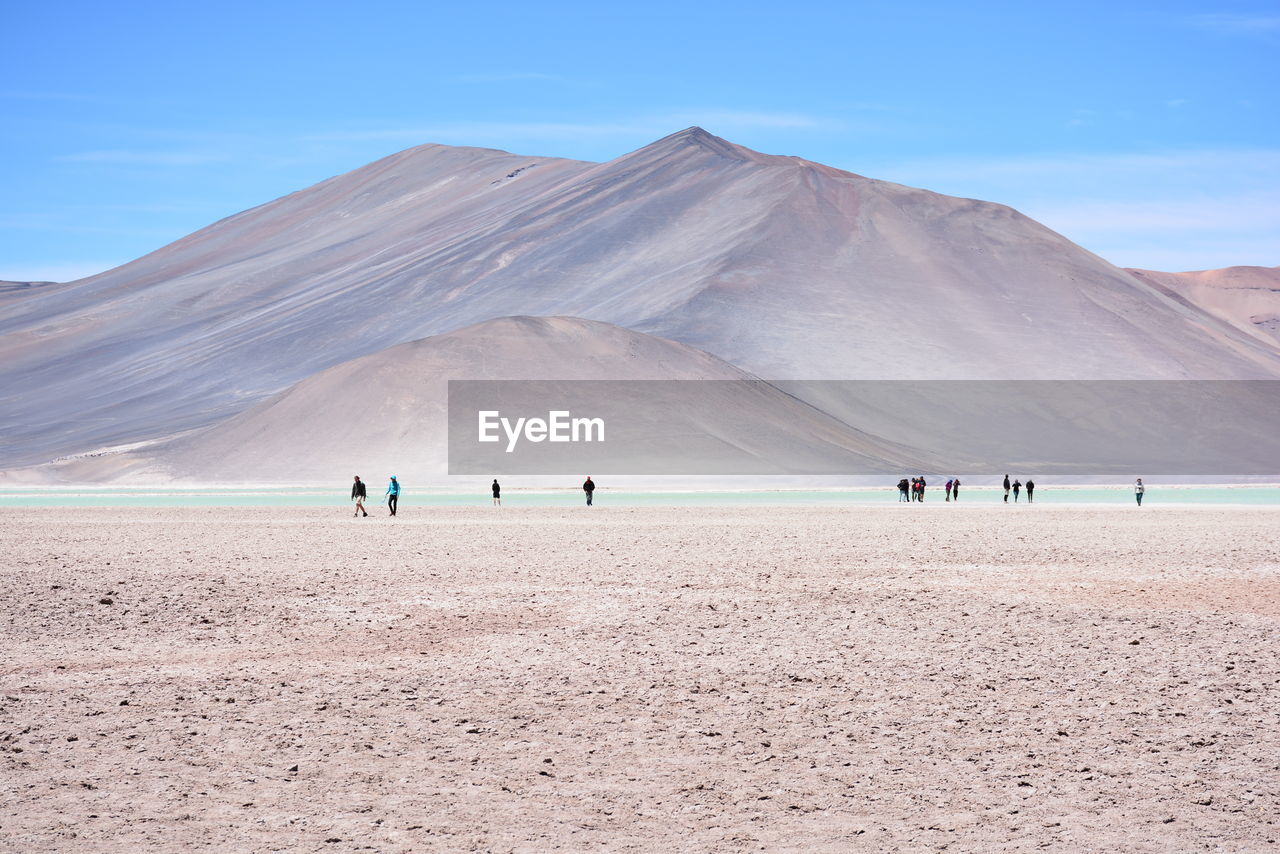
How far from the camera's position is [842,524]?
94.2ft

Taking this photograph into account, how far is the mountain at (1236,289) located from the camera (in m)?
170

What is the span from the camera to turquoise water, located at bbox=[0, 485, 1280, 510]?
1687 inches

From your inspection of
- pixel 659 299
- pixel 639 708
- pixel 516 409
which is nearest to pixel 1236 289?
pixel 659 299

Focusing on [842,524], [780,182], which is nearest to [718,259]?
[780,182]

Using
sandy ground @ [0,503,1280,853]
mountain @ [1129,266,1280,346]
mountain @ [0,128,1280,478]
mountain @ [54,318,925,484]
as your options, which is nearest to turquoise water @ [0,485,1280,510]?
mountain @ [54,318,925,484]

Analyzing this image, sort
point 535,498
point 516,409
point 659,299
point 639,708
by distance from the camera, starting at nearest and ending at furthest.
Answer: point 639,708 → point 535,498 → point 516,409 → point 659,299

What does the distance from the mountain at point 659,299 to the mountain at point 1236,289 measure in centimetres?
4506

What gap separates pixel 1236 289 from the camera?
178 metres

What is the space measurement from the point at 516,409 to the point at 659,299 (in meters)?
32.6

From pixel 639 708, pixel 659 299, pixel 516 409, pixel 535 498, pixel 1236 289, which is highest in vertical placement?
pixel 1236 289

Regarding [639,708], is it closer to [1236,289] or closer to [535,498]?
[535,498]

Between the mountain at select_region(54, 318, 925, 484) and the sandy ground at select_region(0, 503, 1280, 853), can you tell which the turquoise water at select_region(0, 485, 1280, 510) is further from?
the sandy ground at select_region(0, 503, 1280, 853)

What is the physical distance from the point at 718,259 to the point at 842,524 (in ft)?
263

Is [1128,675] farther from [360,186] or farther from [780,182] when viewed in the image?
[360,186]
